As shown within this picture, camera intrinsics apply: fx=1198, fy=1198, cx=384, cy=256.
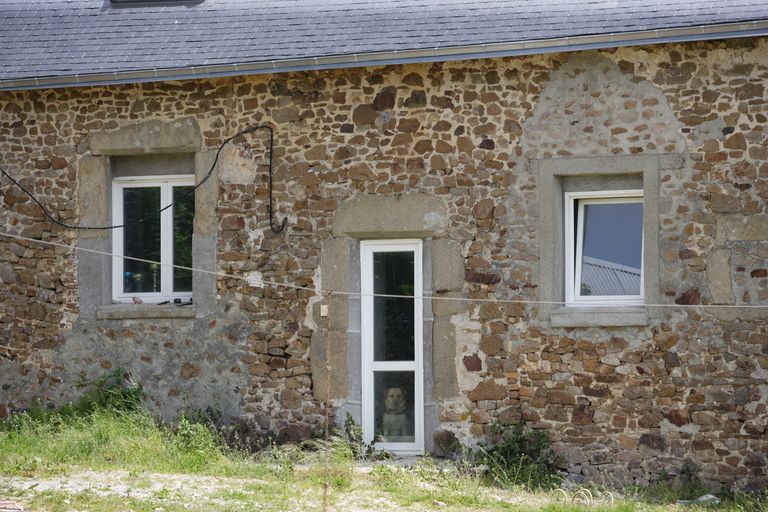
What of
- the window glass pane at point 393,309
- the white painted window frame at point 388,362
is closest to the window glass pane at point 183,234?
the white painted window frame at point 388,362

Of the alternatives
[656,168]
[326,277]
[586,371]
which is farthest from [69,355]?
[656,168]

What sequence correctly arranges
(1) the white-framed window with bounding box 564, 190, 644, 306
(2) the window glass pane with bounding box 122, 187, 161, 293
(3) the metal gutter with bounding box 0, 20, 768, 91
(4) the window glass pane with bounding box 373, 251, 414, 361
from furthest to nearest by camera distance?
1. (2) the window glass pane with bounding box 122, 187, 161, 293
2. (4) the window glass pane with bounding box 373, 251, 414, 361
3. (1) the white-framed window with bounding box 564, 190, 644, 306
4. (3) the metal gutter with bounding box 0, 20, 768, 91

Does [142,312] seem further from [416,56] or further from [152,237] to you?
[416,56]

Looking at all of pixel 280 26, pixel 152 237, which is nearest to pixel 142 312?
pixel 152 237

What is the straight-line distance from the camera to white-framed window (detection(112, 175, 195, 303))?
11.0 m

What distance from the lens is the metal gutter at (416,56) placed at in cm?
920

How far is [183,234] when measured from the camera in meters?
11.0

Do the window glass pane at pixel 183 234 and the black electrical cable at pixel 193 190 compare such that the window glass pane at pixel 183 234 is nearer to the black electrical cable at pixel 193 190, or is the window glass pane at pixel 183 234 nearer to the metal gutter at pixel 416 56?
the black electrical cable at pixel 193 190

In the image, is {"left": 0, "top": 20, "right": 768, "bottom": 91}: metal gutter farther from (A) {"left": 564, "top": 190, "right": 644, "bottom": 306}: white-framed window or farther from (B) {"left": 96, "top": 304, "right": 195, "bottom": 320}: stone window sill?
(B) {"left": 96, "top": 304, "right": 195, "bottom": 320}: stone window sill

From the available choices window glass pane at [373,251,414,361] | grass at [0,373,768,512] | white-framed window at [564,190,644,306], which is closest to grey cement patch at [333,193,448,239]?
window glass pane at [373,251,414,361]

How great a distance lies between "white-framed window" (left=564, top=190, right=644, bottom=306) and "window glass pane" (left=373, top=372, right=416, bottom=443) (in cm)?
160

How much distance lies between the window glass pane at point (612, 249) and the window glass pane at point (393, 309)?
59.0 inches

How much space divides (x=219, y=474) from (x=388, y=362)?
6.48 ft

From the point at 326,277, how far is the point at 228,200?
3.74 ft
